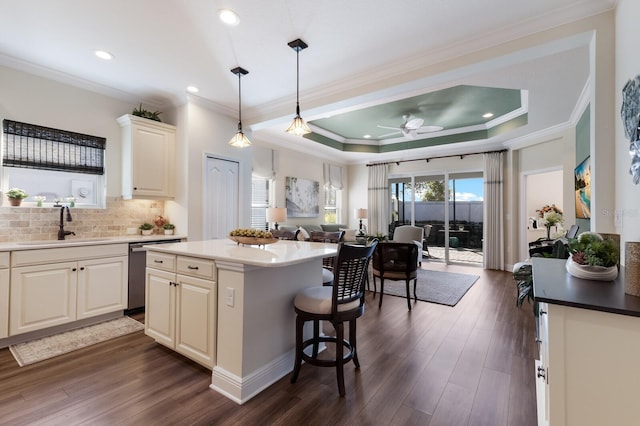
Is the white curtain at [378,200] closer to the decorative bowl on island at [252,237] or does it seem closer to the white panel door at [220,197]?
the white panel door at [220,197]

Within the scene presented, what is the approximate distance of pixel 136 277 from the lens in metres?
3.51

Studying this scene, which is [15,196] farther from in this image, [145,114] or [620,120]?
[620,120]

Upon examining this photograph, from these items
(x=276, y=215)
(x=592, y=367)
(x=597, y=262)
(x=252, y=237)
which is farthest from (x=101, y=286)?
(x=597, y=262)

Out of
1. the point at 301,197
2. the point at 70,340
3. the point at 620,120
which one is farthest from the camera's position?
the point at 301,197

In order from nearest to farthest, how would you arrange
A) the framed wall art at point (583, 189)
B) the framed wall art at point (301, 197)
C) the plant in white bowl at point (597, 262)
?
the plant in white bowl at point (597, 262) → the framed wall art at point (583, 189) → the framed wall art at point (301, 197)

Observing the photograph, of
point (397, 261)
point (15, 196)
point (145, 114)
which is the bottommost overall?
point (397, 261)

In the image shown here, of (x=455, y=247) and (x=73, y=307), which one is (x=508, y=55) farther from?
(x=455, y=247)

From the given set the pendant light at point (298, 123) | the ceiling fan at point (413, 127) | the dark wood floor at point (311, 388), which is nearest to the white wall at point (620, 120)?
the dark wood floor at point (311, 388)

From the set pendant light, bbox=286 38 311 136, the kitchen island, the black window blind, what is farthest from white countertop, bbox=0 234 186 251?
pendant light, bbox=286 38 311 136

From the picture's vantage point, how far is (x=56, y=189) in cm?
348

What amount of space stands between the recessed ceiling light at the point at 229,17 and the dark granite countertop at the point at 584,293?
9.25ft

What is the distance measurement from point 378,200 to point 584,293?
690cm

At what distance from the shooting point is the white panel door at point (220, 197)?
4.25 m

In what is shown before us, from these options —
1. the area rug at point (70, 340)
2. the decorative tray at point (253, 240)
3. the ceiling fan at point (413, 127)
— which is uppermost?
the ceiling fan at point (413, 127)
